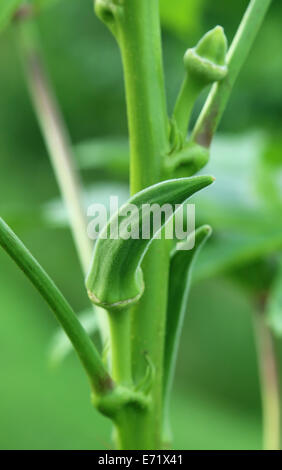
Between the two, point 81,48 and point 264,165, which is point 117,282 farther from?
point 81,48

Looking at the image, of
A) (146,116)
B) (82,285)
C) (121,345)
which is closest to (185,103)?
(146,116)

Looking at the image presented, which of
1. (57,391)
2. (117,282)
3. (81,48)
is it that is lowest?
(117,282)

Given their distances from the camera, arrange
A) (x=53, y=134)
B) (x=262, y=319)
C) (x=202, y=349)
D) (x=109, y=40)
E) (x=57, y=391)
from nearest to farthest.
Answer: (x=53, y=134)
(x=262, y=319)
(x=109, y=40)
(x=57, y=391)
(x=202, y=349)

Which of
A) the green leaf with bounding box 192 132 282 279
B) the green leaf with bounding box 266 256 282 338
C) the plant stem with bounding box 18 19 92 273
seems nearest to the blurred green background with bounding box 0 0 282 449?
the green leaf with bounding box 192 132 282 279

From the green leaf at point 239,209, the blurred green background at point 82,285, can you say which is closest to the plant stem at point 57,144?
the green leaf at point 239,209

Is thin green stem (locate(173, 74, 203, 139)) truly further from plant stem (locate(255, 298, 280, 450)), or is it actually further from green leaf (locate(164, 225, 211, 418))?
plant stem (locate(255, 298, 280, 450))

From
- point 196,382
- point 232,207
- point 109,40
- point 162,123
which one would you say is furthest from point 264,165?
point 196,382
